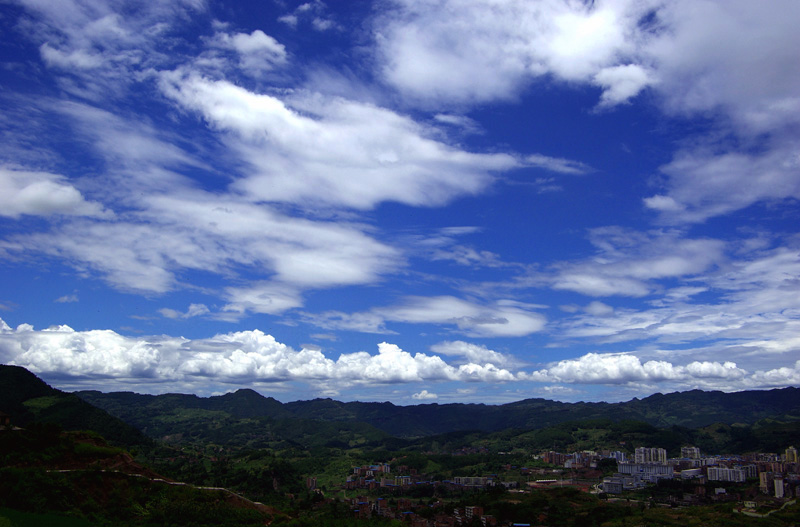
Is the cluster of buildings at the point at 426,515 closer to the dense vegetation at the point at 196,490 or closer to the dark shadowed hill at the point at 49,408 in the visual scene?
the dense vegetation at the point at 196,490

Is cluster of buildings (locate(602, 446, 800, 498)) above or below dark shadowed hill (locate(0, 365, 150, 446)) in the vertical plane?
below

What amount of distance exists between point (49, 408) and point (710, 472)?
20638 cm

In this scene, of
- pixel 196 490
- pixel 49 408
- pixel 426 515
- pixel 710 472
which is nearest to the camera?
Result: pixel 196 490

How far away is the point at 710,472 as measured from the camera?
15900 cm

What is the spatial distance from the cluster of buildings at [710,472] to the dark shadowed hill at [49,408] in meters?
146

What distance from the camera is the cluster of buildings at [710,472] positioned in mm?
134625

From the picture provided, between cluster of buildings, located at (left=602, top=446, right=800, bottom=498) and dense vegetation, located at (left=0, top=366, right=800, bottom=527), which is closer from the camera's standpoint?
dense vegetation, located at (left=0, top=366, right=800, bottom=527)

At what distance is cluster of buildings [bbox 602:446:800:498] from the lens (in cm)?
13462

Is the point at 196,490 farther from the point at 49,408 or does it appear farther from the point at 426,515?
the point at 49,408

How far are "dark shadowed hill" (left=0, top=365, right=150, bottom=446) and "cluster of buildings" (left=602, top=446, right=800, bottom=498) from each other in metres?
146

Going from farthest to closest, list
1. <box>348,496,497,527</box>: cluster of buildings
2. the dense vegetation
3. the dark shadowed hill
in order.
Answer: the dark shadowed hill < <box>348,496,497,527</box>: cluster of buildings < the dense vegetation

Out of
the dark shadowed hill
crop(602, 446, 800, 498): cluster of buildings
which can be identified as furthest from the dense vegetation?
crop(602, 446, 800, 498): cluster of buildings

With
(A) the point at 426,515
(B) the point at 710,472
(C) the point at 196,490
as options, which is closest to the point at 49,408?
(A) the point at 426,515

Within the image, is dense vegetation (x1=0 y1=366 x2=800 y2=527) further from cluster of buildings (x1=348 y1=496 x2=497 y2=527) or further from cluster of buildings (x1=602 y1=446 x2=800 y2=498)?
cluster of buildings (x1=602 y1=446 x2=800 y2=498)
